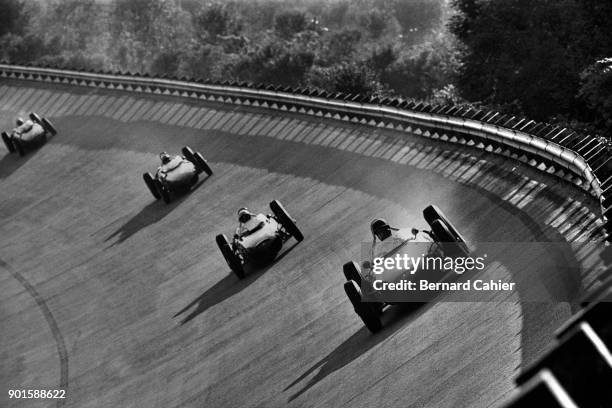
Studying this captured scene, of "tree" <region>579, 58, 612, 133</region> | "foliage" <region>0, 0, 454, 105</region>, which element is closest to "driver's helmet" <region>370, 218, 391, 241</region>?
"tree" <region>579, 58, 612, 133</region>

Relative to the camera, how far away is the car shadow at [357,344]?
23953mm

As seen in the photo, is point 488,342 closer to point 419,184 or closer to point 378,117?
point 419,184

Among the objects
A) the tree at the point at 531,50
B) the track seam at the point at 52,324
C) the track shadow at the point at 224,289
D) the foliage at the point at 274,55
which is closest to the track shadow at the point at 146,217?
the track seam at the point at 52,324

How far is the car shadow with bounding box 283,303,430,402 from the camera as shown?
78.6ft

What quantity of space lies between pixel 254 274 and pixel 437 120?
9819 mm

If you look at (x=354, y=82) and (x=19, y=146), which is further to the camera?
(x=354, y=82)

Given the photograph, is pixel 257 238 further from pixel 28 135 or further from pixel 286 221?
pixel 28 135

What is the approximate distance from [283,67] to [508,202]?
9182cm

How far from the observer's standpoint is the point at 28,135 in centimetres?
6059

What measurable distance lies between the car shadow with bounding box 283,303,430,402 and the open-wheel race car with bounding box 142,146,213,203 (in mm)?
19720

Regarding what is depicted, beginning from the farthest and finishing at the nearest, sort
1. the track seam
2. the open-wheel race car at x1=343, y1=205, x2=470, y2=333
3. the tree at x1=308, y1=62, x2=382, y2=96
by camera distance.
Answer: the tree at x1=308, y1=62, x2=382, y2=96, the track seam, the open-wheel race car at x1=343, y1=205, x2=470, y2=333

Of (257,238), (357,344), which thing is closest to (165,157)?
(257,238)

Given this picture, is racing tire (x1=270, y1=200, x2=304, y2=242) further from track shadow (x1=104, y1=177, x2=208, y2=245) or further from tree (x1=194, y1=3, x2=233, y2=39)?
tree (x1=194, y1=3, x2=233, y2=39)

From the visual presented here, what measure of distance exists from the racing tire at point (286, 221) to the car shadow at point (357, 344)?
25.6ft
